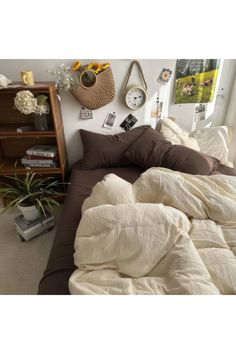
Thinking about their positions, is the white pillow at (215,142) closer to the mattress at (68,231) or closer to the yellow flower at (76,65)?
the mattress at (68,231)

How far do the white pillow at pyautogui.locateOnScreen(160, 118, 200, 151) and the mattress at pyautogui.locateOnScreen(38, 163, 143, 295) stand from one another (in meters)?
0.49

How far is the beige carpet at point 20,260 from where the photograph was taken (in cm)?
136

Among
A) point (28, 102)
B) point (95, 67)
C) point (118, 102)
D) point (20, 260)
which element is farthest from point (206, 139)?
point (20, 260)

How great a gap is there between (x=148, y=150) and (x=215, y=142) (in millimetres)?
772

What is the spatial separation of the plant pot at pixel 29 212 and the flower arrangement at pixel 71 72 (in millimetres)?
1055

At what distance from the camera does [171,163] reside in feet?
5.77

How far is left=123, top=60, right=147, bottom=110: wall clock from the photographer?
1.95 metres

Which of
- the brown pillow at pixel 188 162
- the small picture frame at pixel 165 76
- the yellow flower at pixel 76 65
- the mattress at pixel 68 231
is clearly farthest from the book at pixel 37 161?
the small picture frame at pixel 165 76

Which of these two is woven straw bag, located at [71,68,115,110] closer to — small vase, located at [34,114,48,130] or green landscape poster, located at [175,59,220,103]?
small vase, located at [34,114,48,130]
